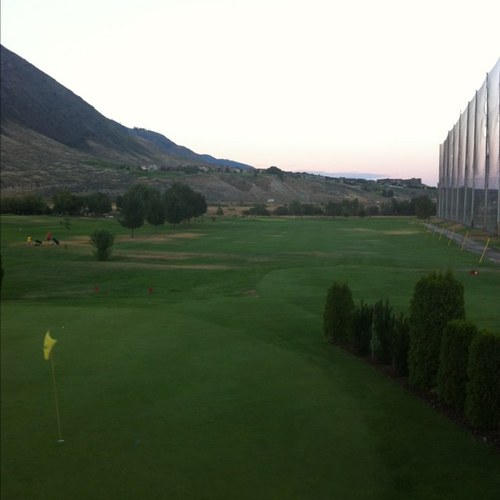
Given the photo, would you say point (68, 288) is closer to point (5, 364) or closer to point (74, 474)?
point (5, 364)

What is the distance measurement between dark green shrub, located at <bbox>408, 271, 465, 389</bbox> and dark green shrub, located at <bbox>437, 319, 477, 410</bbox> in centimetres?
86

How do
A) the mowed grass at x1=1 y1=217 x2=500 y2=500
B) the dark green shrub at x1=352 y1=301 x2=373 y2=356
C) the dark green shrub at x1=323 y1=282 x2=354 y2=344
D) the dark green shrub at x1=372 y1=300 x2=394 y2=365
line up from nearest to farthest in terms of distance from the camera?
the mowed grass at x1=1 y1=217 x2=500 y2=500, the dark green shrub at x1=372 y1=300 x2=394 y2=365, the dark green shrub at x1=352 y1=301 x2=373 y2=356, the dark green shrub at x1=323 y1=282 x2=354 y2=344

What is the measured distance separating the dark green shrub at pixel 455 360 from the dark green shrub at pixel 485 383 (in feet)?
1.83

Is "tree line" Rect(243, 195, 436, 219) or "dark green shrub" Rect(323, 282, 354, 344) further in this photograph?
"tree line" Rect(243, 195, 436, 219)

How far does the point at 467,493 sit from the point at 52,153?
190 m

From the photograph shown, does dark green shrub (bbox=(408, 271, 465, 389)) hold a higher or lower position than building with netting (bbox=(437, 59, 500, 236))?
lower

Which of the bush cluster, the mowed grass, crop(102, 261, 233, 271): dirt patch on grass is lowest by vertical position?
crop(102, 261, 233, 271): dirt patch on grass

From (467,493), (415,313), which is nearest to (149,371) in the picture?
(415,313)

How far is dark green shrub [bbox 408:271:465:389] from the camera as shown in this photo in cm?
1079

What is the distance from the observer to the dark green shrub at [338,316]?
14547 millimetres

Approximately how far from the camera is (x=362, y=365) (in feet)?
41.4

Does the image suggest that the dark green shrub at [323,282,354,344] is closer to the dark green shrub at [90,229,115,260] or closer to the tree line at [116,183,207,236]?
the dark green shrub at [90,229,115,260]

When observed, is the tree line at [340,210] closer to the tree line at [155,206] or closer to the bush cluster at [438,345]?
the tree line at [155,206]

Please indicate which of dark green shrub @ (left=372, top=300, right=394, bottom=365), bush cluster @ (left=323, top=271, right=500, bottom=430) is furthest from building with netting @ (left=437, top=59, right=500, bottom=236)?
dark green shrub @ (left=372, top=300, right=394, bottom=365)
